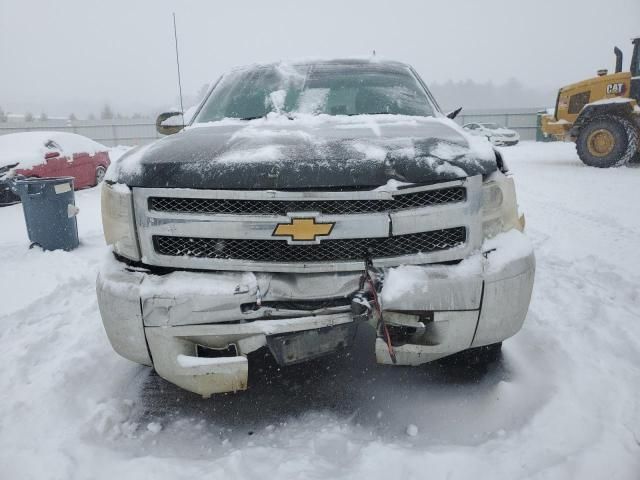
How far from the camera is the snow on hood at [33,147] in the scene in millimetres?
7920

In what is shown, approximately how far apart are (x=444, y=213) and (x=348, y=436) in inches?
42.8

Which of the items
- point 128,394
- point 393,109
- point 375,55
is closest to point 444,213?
point 393,109

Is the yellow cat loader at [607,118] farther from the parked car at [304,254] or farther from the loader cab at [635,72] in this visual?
the parked car at [304,254]

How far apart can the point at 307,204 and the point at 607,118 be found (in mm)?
11089

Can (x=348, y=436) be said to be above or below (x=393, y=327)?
below

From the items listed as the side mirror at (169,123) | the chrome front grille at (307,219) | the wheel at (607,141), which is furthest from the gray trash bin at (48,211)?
the wheel at (607,141)

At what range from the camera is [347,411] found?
2.17m

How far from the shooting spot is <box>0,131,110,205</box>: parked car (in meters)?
7.87

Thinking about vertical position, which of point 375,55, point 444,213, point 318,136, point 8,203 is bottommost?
point 8,203

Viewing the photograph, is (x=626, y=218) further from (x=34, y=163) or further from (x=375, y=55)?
(x=34, y=163)

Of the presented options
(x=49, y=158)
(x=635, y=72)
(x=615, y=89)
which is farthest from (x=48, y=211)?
(x=635, y=72)

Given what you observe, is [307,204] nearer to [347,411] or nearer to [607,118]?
[347,411]

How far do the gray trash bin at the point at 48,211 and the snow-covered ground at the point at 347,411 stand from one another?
189cm

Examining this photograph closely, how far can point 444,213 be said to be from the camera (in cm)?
189
